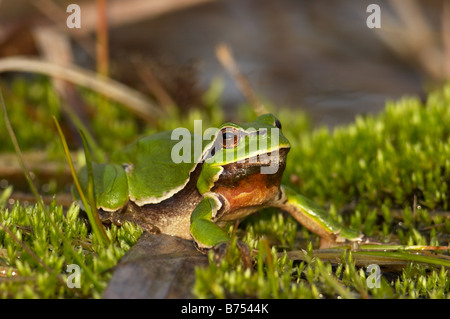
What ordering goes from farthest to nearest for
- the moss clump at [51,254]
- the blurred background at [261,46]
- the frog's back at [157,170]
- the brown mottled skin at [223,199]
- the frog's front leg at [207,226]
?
1. the blurred background at [261,46]
2. the frog's back at [157,170]
3. the brown mottled skin at [223,199]
4. the frog's front leg at [207,226]
5. the moss clump at [51,254]

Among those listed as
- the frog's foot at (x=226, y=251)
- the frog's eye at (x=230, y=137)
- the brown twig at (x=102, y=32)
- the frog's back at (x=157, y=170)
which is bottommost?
the frog's foot at (x=226, y=251)

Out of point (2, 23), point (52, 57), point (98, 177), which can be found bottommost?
point (98, 177)

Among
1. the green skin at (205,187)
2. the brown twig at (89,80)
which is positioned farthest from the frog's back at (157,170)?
the brown twig at (89,80)

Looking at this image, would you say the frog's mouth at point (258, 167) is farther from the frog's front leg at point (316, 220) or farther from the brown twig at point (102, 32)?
the brown twig at point (102, 32)

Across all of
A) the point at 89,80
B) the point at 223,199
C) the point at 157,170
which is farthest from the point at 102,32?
the point at 223,199

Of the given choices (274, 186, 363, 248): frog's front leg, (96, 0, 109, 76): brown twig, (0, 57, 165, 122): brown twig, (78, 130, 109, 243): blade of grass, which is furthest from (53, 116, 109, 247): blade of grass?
(96, 0, 109, 76): brown twig

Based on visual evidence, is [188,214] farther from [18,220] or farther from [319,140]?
[319,140]

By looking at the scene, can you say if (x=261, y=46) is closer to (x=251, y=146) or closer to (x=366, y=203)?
(x=366, y=203)

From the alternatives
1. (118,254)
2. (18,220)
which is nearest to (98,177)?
(18,220)
